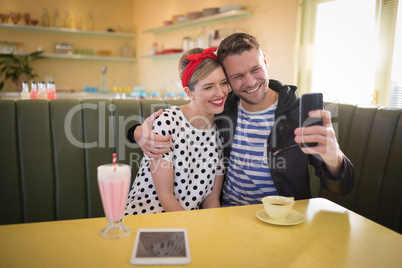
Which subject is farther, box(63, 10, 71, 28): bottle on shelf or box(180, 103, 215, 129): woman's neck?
box(63, 10, 71, 28): bottle on shelf

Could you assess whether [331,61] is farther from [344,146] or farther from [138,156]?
[138,156]

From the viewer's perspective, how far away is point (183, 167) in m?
1.70

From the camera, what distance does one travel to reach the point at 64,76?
6926mm

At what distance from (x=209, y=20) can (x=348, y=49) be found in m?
2.17

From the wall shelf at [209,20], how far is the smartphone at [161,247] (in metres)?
3.88

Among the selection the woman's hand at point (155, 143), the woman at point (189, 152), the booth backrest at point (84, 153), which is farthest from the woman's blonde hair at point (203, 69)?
the booth backrest at point (84, 153)

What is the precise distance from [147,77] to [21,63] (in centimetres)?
233

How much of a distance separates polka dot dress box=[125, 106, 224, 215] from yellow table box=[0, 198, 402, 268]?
1.72 feet

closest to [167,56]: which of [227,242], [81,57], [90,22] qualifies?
[81,57]

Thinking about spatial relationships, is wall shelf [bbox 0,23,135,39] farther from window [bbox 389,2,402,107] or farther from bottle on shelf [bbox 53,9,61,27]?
window [bbox 389,2,402,107]

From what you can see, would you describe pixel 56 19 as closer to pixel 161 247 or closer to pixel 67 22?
pixel 67 22

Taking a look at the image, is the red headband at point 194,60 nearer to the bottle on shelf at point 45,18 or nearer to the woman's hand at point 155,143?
the woman's hand at point 155,143

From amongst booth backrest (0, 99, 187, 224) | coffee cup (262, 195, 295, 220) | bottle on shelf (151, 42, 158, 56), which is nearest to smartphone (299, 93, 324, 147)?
coffee cup (262, 195, 295, 220)

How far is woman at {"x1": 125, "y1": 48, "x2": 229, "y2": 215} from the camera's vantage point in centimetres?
166
